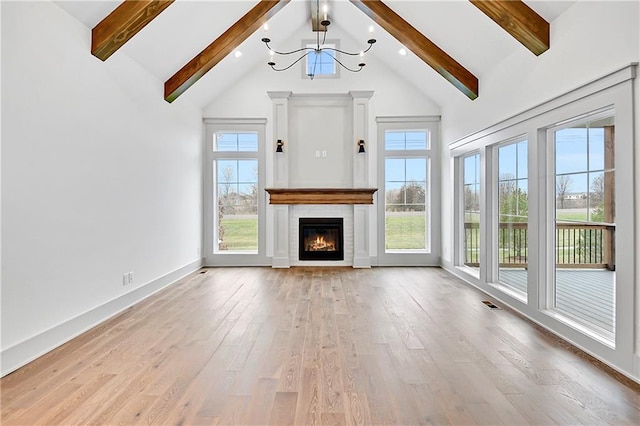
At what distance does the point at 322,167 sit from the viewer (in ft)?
20.4

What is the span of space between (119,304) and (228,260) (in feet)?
8.62

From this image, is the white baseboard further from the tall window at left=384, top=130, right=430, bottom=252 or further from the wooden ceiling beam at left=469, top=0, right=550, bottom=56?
the wooden ceiling beam at left=469, top=0, right=550, bottom=56

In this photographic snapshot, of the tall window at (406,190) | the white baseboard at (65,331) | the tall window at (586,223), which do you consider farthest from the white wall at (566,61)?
the white baseboard at (65,331)

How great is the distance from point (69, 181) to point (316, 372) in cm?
262

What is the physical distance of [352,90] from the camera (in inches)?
241

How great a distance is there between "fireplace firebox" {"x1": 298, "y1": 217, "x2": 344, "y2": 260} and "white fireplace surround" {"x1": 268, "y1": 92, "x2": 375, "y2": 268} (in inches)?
3.4

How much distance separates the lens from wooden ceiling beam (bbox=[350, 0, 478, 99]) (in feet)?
14.7

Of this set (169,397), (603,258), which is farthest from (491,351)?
(169,397)

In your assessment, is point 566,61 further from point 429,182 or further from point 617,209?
point 429,182

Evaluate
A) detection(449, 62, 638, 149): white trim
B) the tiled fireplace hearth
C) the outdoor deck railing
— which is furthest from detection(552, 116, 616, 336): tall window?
the tiled fireplace hearth

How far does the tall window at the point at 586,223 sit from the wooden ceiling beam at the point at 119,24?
4091mm

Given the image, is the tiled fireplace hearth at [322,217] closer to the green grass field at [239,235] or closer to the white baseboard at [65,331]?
the green grass field at [239,235]

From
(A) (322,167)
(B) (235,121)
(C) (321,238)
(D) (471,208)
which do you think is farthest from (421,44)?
(C) (321,238)

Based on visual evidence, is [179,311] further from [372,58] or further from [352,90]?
[372,58]
